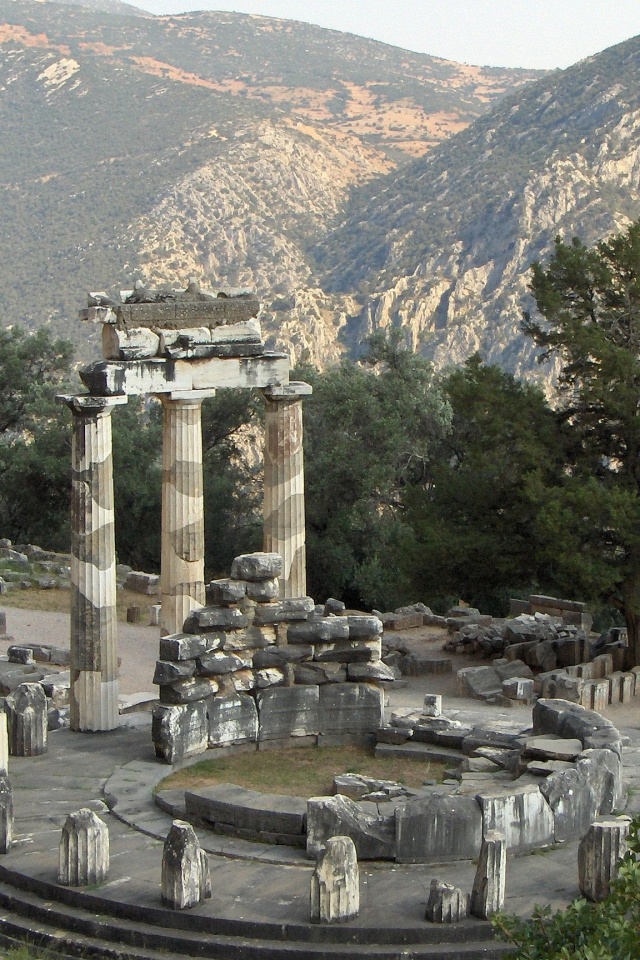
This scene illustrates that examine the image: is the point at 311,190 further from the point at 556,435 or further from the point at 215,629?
the point at 215,629

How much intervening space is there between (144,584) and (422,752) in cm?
2033

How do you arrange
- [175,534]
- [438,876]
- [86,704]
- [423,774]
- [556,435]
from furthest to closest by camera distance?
[556,435], [175,534], [86,704], [423,774], [438,876]

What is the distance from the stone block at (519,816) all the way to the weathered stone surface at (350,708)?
4060mm

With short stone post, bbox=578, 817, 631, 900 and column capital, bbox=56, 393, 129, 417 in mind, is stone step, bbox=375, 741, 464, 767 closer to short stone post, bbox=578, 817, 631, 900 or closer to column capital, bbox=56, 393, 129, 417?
short stone post, bbox=578, 817, 631, 900

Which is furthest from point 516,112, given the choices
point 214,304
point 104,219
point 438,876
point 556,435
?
point 438,876

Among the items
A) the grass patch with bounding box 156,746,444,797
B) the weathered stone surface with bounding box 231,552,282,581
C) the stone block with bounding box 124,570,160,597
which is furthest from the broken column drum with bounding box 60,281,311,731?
the stone block with bounding box 124,570,160,597

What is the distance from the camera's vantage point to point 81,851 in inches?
559

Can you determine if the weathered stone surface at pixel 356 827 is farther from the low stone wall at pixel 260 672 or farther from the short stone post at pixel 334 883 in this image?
the low stone wall at pixel 260 672

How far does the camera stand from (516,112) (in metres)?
101

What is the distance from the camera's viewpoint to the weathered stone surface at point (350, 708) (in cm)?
1903

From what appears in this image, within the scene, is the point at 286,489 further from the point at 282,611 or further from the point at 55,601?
the point at 55,601

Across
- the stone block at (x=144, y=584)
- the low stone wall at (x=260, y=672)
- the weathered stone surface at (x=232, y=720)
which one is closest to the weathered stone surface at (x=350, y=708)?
the low stone wall at (x=260, y=672)

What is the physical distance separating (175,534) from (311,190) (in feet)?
288

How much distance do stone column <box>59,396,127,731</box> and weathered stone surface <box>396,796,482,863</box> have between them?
19.8 ft
